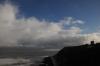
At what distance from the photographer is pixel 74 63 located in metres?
41.3

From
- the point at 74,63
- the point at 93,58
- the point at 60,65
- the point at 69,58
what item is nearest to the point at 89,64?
the point at 93,58

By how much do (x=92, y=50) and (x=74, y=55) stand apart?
178 inches

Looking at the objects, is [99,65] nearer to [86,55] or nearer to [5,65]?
[86,55]

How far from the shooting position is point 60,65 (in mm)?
49000

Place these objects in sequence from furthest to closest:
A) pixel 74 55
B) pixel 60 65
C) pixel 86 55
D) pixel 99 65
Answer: pixel 60 65 < pixel 74 55 < pixel 86 55 < pixel 99 65

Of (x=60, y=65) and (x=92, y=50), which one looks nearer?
(x=92, y=50)

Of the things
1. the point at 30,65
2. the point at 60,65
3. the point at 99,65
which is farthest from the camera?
the point at 30,65

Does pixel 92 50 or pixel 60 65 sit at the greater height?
pixel 92 50

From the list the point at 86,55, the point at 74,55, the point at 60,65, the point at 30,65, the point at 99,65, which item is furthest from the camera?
the point at 30,65

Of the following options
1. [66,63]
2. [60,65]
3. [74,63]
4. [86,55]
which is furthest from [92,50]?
[60,65]

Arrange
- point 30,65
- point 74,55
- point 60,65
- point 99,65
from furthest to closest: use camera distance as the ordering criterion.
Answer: point 30,65, point 60,65, point 74,55, point 99,65

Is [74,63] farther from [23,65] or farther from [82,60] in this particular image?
[23,65]

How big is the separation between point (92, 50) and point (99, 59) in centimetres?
398

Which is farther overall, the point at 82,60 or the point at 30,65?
the point at 30,65
